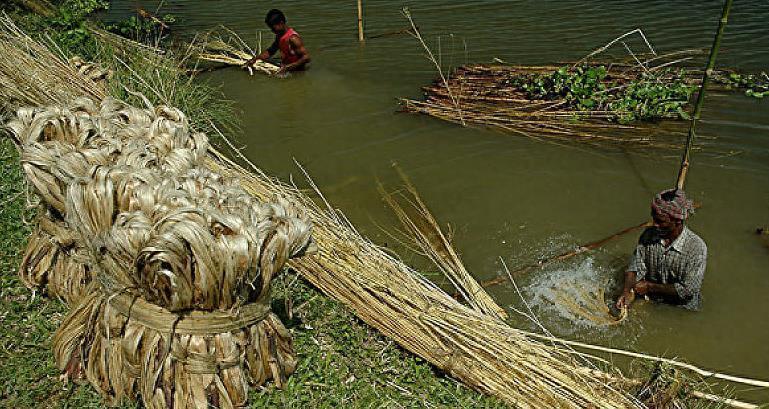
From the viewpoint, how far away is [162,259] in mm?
2066

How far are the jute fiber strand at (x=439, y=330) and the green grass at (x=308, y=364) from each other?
3.4 inches

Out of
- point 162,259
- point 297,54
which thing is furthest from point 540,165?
point 162,259

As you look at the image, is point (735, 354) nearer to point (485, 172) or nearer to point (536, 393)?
point (536, 393)

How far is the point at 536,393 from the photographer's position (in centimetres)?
277

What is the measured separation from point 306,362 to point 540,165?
3475mm

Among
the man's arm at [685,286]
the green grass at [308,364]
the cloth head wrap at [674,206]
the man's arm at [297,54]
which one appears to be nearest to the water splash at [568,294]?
the man's arm at [685,286]

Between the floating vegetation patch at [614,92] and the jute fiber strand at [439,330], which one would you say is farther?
the floating vegetation patch at [614,92]

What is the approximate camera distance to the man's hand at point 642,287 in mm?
4022

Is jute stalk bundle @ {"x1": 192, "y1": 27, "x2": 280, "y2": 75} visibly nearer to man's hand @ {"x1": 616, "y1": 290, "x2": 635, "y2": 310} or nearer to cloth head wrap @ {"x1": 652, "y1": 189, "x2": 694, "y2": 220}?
man's hand @ {"x1": 616, "y1": 290, "x2": 635, "y2": 310}

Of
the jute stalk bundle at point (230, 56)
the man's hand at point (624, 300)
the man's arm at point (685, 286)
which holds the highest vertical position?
the jute stalk bundle at point (230, 56)

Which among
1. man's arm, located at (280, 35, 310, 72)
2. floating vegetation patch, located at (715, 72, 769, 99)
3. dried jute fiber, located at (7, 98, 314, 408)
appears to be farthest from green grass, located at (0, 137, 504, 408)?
floating vegetation patch, located at (715, 72, 769, 99)

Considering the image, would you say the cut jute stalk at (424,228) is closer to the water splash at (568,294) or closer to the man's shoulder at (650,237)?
the water splash at (568,294)

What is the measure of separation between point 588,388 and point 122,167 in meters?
2.08

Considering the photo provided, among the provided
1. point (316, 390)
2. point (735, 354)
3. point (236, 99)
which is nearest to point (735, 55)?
point (735, 354)
